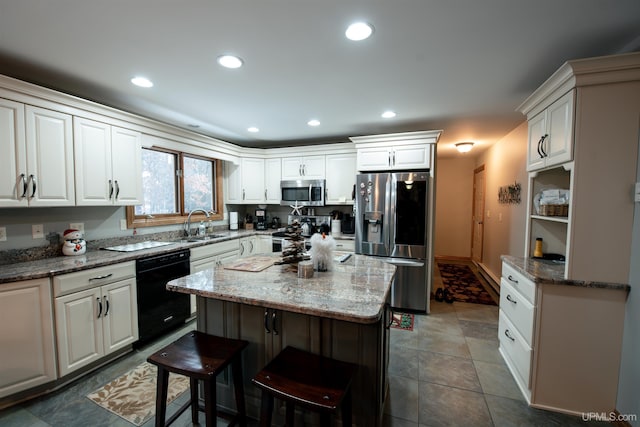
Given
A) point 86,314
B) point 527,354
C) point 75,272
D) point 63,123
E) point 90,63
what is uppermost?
point 90,63

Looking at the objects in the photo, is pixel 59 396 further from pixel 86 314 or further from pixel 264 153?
pixel 264 153

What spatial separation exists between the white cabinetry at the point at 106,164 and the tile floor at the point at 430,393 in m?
1.53

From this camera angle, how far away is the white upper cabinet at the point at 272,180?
4.61m

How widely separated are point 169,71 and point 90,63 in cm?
53

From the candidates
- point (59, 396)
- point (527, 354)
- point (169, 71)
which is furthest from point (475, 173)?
point (59, 396)

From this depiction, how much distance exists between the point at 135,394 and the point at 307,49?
278 centimetres

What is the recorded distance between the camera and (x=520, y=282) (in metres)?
2.09

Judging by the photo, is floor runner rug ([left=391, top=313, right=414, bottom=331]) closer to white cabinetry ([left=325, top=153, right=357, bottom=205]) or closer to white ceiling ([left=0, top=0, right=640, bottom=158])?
white cabinetry ([left=325, top=153, right=357, bottom=205])

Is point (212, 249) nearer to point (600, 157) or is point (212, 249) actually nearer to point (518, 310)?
point (518, 310)

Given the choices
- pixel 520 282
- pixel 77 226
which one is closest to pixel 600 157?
pixel 520 282

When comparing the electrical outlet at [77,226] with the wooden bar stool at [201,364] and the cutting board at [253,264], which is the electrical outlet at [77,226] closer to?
the cutting board at [253,264]

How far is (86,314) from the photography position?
215 cm

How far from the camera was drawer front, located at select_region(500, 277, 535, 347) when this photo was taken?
→ 1.91m

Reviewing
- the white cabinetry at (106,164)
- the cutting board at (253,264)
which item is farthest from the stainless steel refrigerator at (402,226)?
the white cabinetry at (106,164)
